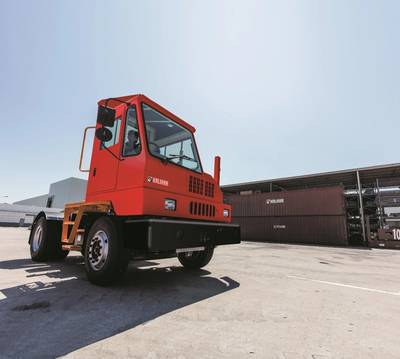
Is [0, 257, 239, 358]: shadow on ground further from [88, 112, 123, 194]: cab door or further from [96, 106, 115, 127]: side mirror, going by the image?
[96, 106, 115, 127]: side mirror

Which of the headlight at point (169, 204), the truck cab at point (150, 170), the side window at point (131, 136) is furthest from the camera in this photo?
the side window at point (131, 136)

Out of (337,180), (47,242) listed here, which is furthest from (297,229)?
(47,242)

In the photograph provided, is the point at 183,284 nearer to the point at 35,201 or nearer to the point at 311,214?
the point at 311,214

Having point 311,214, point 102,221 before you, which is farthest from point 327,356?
point 311,214

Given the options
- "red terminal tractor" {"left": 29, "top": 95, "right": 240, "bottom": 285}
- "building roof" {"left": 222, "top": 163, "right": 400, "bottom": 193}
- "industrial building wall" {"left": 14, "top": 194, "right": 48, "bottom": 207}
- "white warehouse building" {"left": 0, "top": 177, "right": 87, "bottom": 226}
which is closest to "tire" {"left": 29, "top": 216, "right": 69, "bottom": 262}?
"red terminal tractor" {"left": 29, "top": 95, "right": 240, "bottom": 285}

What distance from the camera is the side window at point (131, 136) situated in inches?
148

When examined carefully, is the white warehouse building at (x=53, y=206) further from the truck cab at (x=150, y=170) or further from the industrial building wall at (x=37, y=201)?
the truck cab at (x=150, y=170)

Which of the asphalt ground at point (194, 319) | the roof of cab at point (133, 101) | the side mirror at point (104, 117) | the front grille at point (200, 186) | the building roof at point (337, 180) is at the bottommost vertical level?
the asphalt ground at point (194, 319)

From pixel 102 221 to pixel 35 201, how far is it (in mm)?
106083

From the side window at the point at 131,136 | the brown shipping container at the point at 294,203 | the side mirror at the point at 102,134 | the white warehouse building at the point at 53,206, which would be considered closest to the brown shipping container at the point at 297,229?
the brown shipping container at the point at 294,203

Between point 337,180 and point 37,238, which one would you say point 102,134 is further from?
point 337,180

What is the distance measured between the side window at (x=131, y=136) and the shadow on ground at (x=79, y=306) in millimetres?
2044

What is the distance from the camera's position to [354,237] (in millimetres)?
19891

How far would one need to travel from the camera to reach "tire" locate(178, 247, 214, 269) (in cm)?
541
